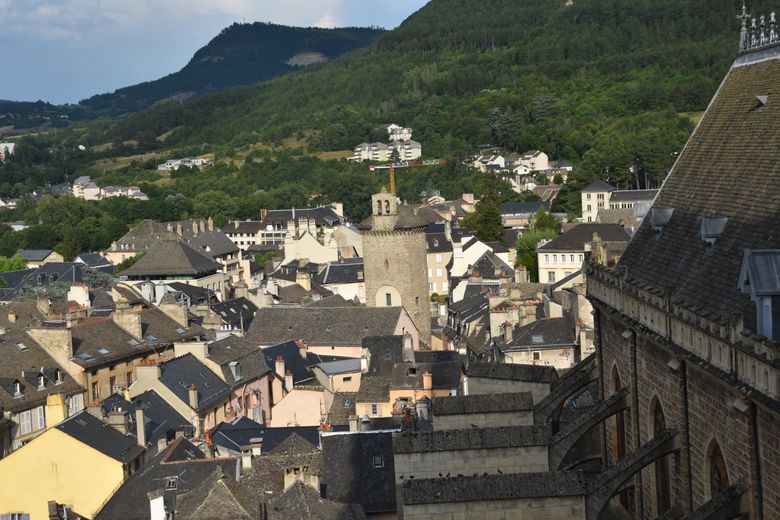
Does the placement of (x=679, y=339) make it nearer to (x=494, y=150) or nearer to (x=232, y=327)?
(x=232, y=327)

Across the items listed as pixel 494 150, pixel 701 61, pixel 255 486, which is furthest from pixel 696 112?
pixel 255 486

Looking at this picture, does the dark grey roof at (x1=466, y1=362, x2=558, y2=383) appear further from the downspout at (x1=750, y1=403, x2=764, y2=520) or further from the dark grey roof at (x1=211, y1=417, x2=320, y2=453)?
the downspout at (x1=750, y1=403, x2=764, y2=520)

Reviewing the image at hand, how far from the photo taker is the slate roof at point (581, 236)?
84.9 meters

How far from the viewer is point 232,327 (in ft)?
228

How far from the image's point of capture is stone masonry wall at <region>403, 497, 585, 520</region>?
18.0 m

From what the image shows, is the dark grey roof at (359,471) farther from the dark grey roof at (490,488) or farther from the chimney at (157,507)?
the dark grey roof at (490,488)

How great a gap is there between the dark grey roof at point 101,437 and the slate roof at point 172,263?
57.6 m

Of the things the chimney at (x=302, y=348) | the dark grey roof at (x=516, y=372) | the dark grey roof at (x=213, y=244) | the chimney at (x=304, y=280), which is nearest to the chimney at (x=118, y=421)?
the dark grey roof at (x=516, y=372)

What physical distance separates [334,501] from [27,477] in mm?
10790

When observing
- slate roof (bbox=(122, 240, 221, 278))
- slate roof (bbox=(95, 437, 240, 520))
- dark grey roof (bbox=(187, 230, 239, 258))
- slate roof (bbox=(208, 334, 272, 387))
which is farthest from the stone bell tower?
dark grey roof (bbox=(187, 230, 239, 258))

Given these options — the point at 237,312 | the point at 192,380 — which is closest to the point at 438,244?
the point at 237,312

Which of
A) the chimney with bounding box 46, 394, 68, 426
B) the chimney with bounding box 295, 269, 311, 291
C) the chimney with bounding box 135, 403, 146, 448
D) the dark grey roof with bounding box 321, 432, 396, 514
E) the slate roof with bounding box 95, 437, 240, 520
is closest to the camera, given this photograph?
the dark grey roof with bounding box 321, 432, 396, 514

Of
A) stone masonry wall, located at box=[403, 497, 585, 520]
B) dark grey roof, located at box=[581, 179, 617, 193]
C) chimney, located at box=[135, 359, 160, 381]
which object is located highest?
dark grey roof, located at box=[581, 179, 617, 193]

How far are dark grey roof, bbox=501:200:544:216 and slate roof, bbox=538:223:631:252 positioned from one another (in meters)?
45.1
